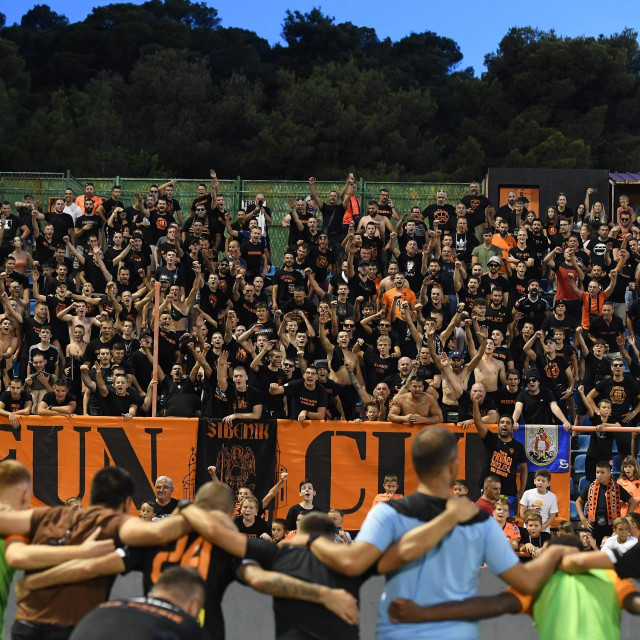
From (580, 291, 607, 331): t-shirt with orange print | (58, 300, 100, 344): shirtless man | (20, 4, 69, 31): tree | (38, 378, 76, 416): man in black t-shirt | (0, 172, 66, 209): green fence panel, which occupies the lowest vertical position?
(38, 378, 76, 416): man in black t-shirt

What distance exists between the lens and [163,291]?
18.5 meters

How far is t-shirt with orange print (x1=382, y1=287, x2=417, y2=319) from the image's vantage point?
18.1 m

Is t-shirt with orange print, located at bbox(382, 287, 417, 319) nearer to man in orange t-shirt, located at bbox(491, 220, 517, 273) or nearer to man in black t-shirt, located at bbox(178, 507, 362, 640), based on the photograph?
man in orange t-shirt, located at bbox(491, 220, 517, 273)

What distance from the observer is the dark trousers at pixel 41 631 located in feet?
18.7

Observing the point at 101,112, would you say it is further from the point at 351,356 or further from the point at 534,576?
the point at 534,576

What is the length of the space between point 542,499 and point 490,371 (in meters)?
2.61

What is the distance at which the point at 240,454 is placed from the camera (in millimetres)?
14516

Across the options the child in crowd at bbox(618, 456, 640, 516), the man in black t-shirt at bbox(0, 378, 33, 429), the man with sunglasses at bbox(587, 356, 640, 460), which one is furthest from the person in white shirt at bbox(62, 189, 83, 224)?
the child in crowd at bbox(618, 456, 640, 516)

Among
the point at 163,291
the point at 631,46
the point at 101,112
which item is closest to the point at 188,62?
the point at 101,112

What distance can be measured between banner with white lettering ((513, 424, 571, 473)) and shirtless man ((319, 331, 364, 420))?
266cm

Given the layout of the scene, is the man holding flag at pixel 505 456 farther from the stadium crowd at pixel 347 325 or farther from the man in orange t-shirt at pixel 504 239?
the man in orange t-shirt at pixel 504 239

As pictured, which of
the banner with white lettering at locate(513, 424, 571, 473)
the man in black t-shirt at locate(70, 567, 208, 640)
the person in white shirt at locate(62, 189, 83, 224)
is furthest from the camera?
the person in white shirt at locate(62, 189, 83, 224)

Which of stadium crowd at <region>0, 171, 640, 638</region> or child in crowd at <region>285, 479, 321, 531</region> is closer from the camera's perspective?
child in crowd at <region>285, 479, 321, 531</region>

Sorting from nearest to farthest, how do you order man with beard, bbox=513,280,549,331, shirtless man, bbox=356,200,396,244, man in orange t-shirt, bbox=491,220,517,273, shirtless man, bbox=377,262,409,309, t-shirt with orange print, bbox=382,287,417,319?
t-shirt with orange print, bbox=382,287,417,319
man with beard, bbox=513,280,549,331
shirtless man, bbox=377,262,409,309
man in orange t-shirt, bbox=491,220,517,273
shirtless man, bbox=356,200,396,244
